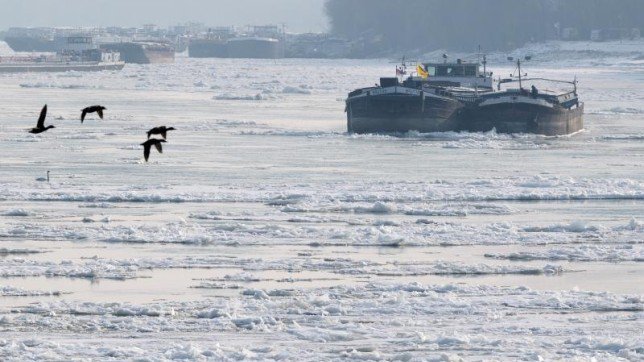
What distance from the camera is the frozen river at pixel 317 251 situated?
813 inches

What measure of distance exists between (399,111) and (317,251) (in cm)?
3633

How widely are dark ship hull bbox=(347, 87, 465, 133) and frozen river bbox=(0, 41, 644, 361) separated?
749cm

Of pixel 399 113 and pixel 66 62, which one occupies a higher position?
pixel 399 113

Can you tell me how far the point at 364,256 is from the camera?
27469mm

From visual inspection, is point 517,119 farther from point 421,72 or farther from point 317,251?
point 317,251

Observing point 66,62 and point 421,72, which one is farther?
point 66,62

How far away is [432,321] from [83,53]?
494ft

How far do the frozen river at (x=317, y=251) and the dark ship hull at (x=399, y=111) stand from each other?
7486mm

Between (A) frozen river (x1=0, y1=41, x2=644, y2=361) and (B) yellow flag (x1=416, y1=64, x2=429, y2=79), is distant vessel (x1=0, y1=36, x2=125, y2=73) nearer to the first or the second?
(B) yellow flag (x1=416, y1=64, x2=429, y2=79)

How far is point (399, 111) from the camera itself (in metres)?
63.8

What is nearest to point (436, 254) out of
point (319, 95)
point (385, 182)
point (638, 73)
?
point (385, 182)

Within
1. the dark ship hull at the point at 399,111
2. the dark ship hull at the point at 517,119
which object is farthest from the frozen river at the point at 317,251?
the dark ship hull at the point at 517,119

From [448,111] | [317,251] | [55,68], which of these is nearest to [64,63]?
[55,68]

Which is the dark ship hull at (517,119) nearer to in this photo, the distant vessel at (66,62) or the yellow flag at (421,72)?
the yellow flag at (421,72)
